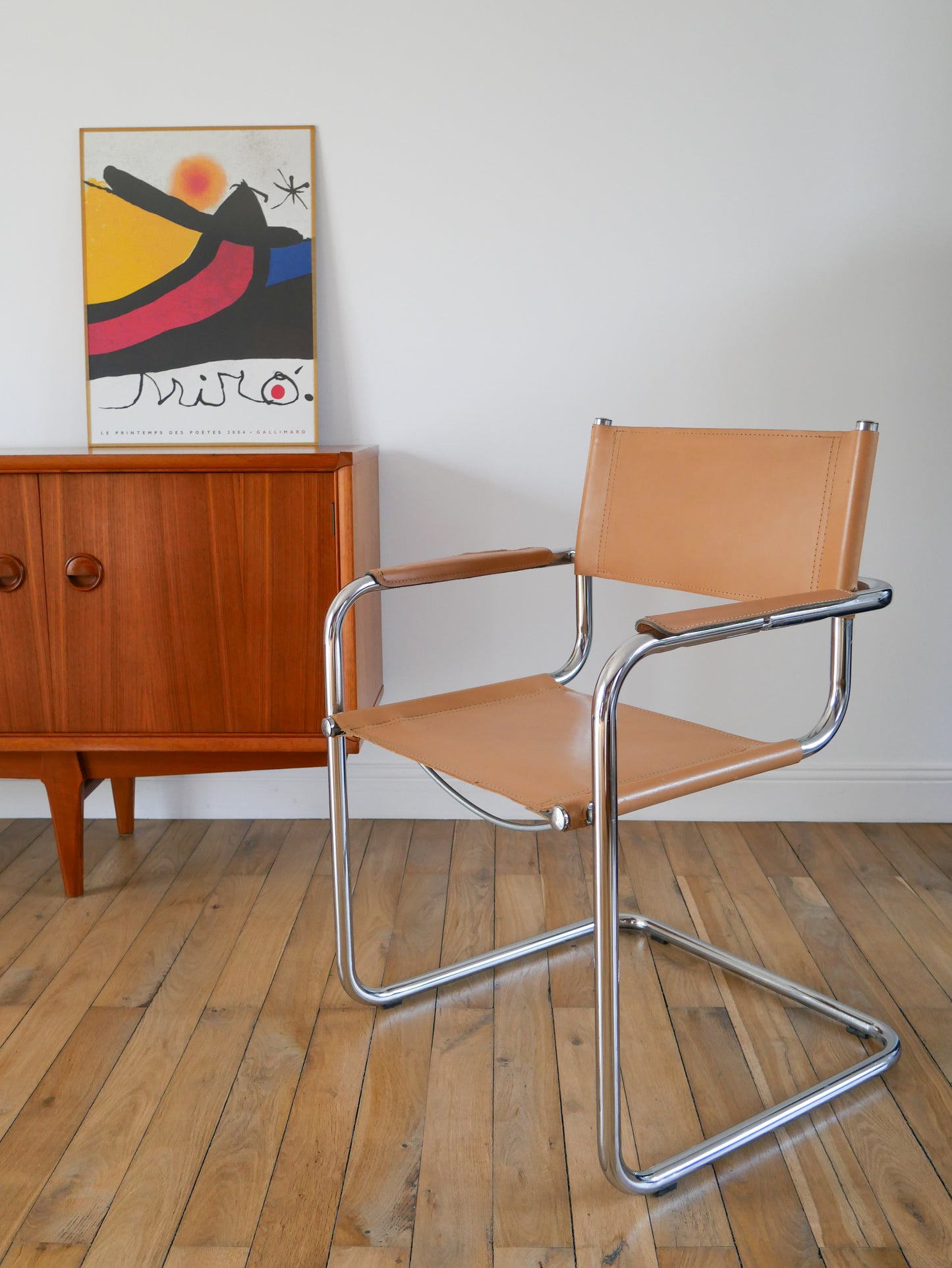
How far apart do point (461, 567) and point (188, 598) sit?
25.3 inches

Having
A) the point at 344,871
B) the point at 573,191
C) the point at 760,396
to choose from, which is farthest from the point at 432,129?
the point at 344,871

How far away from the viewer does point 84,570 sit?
1983mm

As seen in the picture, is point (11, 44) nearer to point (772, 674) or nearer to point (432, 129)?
point (432, 129)

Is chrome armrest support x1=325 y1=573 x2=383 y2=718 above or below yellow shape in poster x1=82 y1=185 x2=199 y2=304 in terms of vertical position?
below

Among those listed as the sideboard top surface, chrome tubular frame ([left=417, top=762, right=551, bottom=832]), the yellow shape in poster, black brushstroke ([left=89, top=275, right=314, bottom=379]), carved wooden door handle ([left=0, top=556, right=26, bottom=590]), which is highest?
the yellow shape in poster

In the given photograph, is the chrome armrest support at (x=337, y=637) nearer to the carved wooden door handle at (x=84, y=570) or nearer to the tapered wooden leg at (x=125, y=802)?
the carved wooden door handle at (x=84, y=570)

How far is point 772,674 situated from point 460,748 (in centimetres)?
121

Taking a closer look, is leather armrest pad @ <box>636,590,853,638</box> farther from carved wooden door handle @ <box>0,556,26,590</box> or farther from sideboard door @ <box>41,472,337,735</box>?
carved wooden door handle @ <box>0,556,26,590</box>

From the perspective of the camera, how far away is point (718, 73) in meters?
2.21

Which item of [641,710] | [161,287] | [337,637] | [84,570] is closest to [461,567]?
[337,637]

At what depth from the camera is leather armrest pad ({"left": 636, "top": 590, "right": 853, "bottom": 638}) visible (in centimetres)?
118

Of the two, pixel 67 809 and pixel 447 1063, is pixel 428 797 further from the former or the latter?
pixel 447 1063

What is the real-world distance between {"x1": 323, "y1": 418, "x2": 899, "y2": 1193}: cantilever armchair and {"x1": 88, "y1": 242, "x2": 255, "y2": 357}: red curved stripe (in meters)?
0.97

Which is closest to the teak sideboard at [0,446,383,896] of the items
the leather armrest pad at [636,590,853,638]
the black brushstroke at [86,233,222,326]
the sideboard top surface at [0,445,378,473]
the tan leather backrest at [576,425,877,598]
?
the sideboard top surface at [0,445,378,473]
